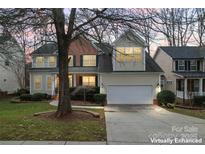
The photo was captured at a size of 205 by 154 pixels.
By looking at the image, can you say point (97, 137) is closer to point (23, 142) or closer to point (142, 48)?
point (23, 142)

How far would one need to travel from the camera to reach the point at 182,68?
3019 centimetres

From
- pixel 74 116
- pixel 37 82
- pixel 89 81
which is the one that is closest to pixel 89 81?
pixel 89 81

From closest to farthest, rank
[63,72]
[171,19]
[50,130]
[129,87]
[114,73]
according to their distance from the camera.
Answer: [50,130]
[171,19]
[63,72]
[129,87]
[114,73]

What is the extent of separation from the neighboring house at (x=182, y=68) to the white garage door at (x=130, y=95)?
12.0ft

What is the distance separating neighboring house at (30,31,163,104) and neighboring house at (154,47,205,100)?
3.25 m

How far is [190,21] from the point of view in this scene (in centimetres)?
1144

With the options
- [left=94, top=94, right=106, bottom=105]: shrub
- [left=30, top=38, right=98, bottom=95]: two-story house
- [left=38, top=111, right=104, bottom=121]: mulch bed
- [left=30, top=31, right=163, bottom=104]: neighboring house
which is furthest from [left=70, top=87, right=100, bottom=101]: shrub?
[left=38, top=111, right=104, bottom=121]: mulch bed

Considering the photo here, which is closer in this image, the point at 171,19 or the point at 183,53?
the point at 171,19

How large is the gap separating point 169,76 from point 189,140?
20660mm

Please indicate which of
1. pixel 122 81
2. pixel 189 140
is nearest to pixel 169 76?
pixel 122 81

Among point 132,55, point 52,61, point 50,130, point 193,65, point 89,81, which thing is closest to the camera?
point 50,130

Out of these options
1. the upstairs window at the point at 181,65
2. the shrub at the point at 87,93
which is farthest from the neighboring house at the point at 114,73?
the upstairs window at the point at 181,65

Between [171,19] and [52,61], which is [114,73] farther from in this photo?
[171,19]

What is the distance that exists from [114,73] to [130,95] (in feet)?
7.37
